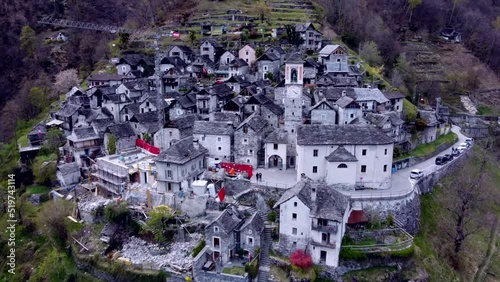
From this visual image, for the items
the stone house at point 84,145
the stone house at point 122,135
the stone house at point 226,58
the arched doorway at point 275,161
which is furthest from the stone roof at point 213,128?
the stone house at point 226,58

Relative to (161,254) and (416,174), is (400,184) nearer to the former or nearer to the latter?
(416,174)

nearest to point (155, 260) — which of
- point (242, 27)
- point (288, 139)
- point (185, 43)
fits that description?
point (288, 139)

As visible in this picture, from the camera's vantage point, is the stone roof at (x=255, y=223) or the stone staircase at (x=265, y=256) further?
the stone roof at (x=255, y=223)

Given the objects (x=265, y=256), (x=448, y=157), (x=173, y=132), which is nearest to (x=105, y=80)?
(x=173, y=132)

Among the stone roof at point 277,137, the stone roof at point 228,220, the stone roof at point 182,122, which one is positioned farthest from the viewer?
the stone roof at point 182,122

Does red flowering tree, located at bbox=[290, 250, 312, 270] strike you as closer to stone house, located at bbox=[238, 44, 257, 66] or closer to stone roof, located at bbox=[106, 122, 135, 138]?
stone roof, located at bbox=[106, 122, 135, 138]

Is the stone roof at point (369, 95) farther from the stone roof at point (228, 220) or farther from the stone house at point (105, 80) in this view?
the stone house at point (105, 80)

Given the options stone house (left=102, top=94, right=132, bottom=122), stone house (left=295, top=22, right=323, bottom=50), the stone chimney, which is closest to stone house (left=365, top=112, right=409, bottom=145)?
the stone chimney
